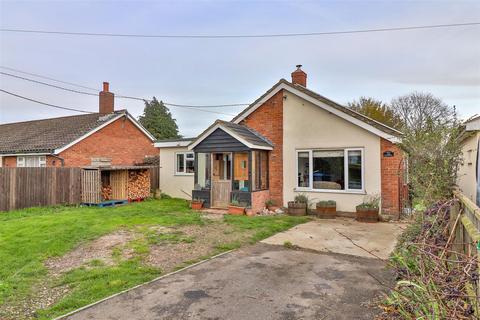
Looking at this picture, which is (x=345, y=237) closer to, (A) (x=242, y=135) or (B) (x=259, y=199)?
(B) (x=259, y=199)

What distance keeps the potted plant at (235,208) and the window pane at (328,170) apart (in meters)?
3.10

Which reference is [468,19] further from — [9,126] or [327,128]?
[9,126]

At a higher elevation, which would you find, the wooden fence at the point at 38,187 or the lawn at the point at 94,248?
the wooden fence at the point at 38,187

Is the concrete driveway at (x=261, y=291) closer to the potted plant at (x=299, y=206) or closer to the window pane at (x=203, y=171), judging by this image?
the potted plant at (x=299, y=206)

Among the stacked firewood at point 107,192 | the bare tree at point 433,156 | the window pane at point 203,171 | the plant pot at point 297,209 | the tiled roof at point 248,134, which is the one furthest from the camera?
the stacked firewood at point 107,192

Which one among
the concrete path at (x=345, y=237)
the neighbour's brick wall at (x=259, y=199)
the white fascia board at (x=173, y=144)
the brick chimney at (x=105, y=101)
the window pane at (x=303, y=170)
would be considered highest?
the brick chimney at (x=105, y=101)

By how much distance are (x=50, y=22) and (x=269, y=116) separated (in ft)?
34.7

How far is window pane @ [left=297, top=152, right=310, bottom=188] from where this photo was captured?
1229cm

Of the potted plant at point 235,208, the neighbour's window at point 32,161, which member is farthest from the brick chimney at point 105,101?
the potted plant at point 235,208

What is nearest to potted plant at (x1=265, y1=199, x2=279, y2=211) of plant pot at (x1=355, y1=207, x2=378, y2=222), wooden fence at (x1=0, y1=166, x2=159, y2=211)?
A: plant pot at (x1=355, y1=207, x2=378, y2=222)

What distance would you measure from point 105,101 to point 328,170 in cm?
1642

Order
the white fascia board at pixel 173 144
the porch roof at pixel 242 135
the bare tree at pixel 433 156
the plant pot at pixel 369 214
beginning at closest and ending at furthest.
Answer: the bare tree at pixel 433 156 < the plant pot at pixel 369 214 < the porch roof at pixel 242 135 < the white fascia board at pixel 173 144

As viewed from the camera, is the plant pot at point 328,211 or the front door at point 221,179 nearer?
the plant pot at point 328,211

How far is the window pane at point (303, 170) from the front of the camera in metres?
12.3
